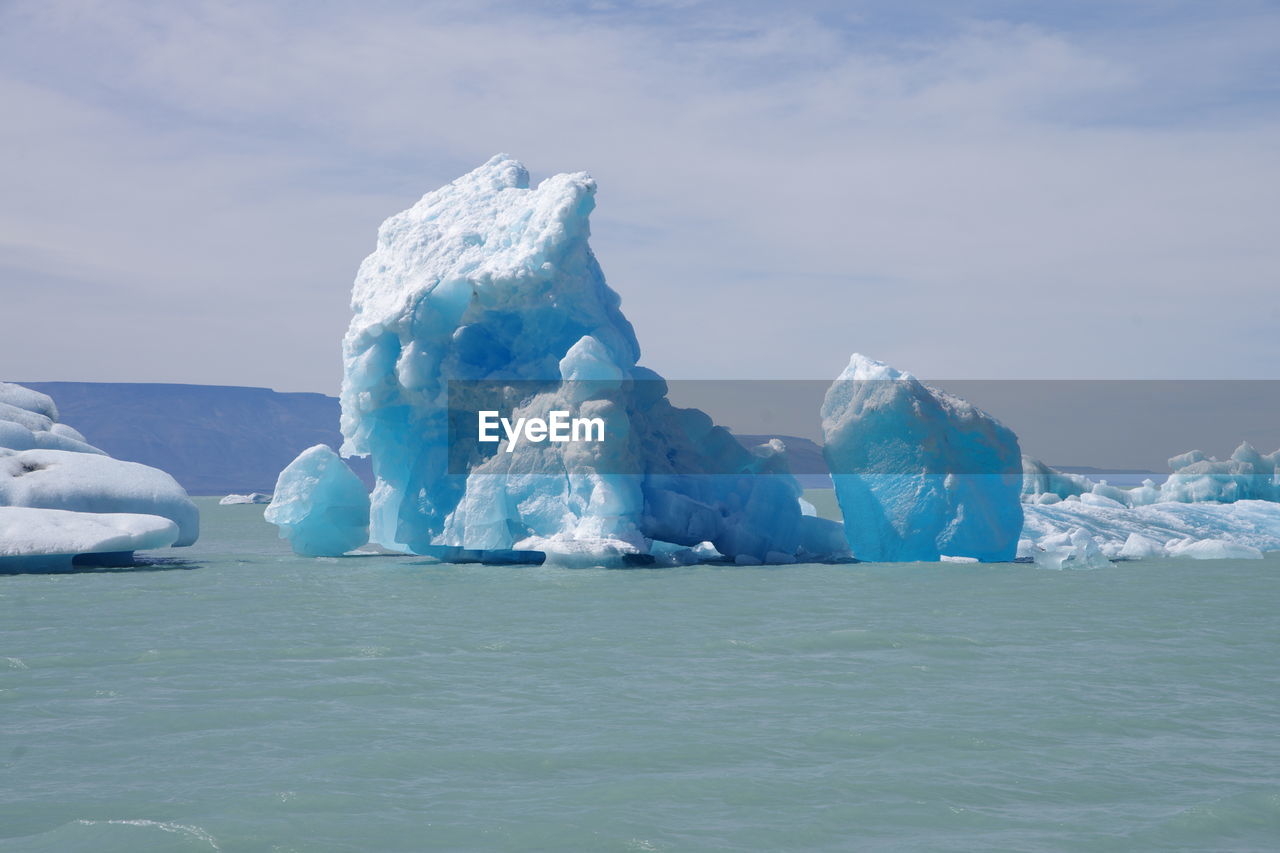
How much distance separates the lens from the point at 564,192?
20641 mm

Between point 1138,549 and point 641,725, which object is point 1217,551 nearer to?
point 1138,549

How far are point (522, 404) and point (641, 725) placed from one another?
13.3 m

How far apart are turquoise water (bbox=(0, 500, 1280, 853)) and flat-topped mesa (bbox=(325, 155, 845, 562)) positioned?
441 centimetres

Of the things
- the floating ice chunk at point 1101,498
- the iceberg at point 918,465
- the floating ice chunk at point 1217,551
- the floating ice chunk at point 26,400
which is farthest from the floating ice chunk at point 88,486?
the floating ice chunk at point 1101,498

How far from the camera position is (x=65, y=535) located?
20.3 m

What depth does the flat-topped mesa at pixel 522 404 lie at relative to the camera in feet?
66.4

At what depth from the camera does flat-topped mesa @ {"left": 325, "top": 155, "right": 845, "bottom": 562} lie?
20250mm

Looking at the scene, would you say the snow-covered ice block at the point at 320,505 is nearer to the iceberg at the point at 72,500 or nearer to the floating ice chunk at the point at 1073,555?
the iceberg at the point at 72,500

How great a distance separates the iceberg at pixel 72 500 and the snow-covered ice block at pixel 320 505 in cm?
209

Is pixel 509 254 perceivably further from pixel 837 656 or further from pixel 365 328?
pixel 837 656

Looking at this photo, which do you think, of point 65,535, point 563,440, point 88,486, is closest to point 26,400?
point 88,486

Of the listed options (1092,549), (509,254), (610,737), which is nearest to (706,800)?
(610,737)

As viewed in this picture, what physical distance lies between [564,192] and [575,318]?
230 cm

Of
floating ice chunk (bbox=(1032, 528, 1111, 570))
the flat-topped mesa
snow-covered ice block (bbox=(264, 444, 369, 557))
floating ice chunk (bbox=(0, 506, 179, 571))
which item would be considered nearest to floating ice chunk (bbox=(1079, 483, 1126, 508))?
floating ice chunk (bbox=(1032, 528, 1111, 570))
